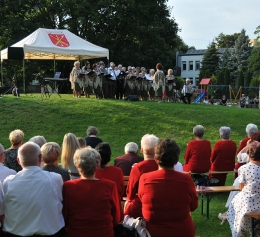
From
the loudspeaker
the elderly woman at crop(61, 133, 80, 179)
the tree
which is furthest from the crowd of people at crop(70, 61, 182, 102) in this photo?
the tree

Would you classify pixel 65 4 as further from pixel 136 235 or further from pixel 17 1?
pixel 136 235

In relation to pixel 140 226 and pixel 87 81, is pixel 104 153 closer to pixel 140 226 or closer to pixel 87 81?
pixel 140 226

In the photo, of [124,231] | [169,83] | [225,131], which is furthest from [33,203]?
[169,83]

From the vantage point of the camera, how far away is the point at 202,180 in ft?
25.5

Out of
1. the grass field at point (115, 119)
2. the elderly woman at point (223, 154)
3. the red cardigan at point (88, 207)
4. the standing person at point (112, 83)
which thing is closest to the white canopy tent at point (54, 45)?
the standing person at point (112, 83)

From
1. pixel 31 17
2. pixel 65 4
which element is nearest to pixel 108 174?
pixel 65 4

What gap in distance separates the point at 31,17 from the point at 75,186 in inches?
1220

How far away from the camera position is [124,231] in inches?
166

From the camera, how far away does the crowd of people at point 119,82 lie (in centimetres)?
1812

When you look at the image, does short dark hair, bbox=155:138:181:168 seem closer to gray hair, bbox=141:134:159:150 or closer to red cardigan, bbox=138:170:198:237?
red cardigan, bbox=138:170:198:237

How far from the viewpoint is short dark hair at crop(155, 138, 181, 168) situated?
13.7ft

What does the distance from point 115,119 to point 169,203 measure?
1024 cm

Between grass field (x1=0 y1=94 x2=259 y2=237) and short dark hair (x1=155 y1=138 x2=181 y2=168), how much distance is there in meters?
7.47

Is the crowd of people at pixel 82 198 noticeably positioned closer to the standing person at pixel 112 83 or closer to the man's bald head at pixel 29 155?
the man's bald head at pixel 29 155
